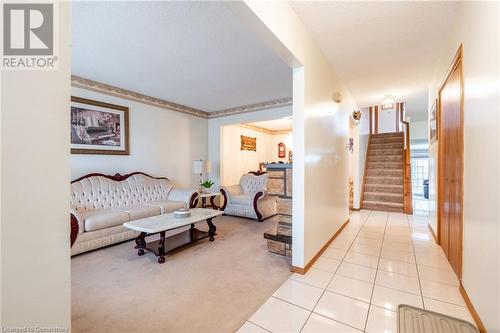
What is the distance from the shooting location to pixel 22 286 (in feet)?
1.93

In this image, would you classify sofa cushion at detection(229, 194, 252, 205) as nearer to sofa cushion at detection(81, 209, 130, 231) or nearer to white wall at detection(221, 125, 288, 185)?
white wall at detection(221, 125, 288, 185)

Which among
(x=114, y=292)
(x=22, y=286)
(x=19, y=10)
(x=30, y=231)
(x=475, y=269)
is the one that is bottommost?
(x=114, y=292)

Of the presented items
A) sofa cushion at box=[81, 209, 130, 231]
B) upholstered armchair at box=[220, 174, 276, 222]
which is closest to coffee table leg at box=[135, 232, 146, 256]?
sofa cushion at box=[81, 209, 130, 231]

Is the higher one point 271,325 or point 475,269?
point 475,269

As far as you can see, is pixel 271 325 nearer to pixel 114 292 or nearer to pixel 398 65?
pixel 114 292

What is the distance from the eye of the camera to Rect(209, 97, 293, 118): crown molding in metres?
4.93

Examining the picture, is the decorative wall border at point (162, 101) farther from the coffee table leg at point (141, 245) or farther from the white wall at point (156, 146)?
the coffee table leg at point (141, 245)

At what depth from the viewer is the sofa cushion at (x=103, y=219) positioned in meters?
2.92

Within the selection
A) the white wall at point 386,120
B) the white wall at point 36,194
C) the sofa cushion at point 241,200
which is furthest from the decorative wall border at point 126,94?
the white wall at point 386,120

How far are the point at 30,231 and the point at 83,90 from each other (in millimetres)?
4064

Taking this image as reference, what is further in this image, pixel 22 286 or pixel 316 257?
pixel 316 257

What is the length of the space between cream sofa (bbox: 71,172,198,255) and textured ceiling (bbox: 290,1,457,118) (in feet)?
11.1

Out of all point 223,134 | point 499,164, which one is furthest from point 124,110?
point 499,164

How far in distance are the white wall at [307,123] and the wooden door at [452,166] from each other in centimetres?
127
